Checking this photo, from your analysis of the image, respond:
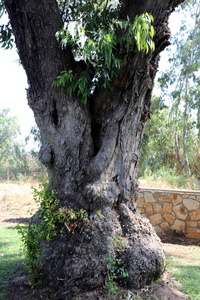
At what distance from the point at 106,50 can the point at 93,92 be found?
779 mm

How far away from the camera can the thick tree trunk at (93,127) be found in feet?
9.39

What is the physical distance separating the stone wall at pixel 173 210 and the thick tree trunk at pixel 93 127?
10.8 ft

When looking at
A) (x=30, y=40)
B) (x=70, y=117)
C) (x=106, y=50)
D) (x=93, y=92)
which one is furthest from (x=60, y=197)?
(x=30, y=40)

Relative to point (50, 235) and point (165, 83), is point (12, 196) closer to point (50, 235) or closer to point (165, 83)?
point (50, 235)

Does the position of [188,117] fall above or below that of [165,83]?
below

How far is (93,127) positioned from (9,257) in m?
2.26

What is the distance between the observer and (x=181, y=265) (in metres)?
3.67

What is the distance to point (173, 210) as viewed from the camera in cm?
622

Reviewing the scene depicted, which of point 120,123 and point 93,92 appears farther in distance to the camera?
point 93,92

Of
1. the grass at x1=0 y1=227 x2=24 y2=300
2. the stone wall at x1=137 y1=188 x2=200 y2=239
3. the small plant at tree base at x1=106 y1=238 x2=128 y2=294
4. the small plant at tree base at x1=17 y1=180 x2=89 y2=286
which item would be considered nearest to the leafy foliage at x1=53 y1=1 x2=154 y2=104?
the small plant at tree base at x1=17 y1=180 x2=89 y2=286

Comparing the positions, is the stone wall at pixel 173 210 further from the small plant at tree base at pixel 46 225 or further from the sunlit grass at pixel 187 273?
the small plant at tree base at pixel 46 225

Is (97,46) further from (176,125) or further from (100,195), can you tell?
(176,125)

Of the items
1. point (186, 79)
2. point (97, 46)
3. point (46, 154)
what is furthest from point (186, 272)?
point (186, 79)

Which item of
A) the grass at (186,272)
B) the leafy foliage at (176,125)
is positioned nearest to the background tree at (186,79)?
the leafy foliage at (176,125)
